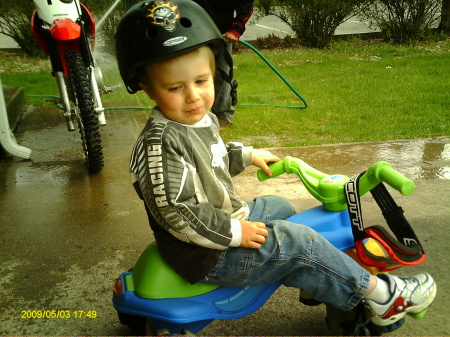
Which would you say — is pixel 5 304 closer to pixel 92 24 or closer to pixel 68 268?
pixel 68 268

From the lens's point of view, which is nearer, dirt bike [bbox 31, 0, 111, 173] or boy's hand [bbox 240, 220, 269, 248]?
boy's hand [bbox 240, 220, 269, 248]

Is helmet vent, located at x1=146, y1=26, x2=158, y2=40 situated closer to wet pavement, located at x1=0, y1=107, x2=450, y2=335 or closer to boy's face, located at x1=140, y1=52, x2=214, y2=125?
boy's face, located at x1=140, y1=52, x2=214, y2=125

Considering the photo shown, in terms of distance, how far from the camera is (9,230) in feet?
9.36

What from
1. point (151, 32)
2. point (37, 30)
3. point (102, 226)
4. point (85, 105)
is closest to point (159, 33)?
point (151, 32)

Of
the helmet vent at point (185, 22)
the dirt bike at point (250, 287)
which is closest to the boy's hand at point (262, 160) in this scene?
the dirt bike at point (250, 287)

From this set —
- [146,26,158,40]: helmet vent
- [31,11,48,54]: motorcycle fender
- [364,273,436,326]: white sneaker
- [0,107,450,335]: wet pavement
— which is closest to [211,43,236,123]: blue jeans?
[0,107,450,335]: wet pavement

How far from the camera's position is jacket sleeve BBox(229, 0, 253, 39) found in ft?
13.0

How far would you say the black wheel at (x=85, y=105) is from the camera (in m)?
3.46

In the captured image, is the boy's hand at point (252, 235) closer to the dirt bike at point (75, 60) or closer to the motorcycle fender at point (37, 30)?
the dirt bike at point (75, 60)

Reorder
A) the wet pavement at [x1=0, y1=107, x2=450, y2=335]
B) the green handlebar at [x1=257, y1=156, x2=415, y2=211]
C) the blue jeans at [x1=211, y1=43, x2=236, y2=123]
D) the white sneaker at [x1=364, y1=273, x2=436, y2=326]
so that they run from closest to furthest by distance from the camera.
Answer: the green handlebar at [x1=257, y1=156, x2=415, y2=211] → the white sneaker at [x1=364, y1=273, x2=436, y2=326] → the wet pavement at [x1=0, y1=107, x2=450, y2=335] → the blue jeans at [x1=211, y1=43, x2=236, y2=123]

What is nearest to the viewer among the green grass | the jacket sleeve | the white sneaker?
the white sneaker

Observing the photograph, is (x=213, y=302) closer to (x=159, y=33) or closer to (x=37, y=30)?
(x=159, y=33)

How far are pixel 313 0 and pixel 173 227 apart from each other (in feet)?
28.8

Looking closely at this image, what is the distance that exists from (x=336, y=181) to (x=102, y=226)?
153cm
